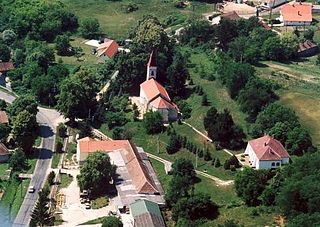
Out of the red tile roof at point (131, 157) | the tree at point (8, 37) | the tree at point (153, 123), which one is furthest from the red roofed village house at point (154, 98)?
the tree at point (8, 37)

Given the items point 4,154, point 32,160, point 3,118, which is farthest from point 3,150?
point 3,118

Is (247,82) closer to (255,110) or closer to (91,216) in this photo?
Answer: (255,110)

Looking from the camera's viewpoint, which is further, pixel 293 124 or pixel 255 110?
pixel 255 110

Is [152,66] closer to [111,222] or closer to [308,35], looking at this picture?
[308,35]

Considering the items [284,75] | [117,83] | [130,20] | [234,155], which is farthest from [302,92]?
[130,20]

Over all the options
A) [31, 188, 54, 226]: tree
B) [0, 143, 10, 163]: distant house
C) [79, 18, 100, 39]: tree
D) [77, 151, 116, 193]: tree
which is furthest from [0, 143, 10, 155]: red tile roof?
[79, 18, 100, 39]: tree

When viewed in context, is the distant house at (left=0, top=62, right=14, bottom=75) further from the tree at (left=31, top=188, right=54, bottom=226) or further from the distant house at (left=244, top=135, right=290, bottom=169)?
the distant house at (left=244, top=135, right=290, bottom=169)
